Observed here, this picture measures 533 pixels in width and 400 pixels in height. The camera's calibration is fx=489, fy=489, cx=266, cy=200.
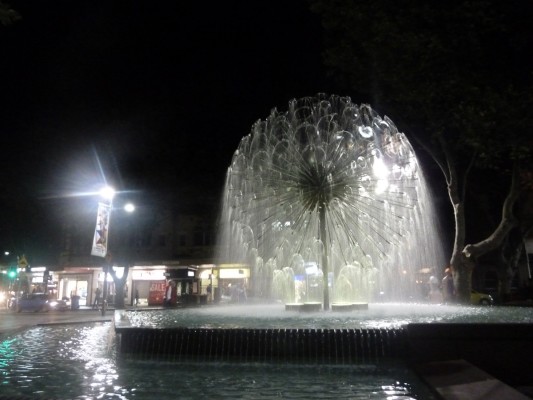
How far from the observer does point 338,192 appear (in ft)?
54.7

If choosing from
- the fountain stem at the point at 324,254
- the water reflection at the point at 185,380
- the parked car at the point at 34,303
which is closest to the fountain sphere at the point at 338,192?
the fountain stem at the point at 324,254

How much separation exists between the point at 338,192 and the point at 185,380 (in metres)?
9.49

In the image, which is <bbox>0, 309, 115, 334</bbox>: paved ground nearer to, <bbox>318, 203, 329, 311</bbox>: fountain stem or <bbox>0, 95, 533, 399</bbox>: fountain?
<bbox>0, 95, 533, 399</bbox>: fountain

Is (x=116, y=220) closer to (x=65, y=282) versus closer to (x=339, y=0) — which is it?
(x=65, y=282)

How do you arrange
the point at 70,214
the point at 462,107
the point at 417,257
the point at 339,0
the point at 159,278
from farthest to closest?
1. the point at 159,278
2. the point at 70,214
3. the point at 417,257
4. the point at 339,0
5. the point at 462,107

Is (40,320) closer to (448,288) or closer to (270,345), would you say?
(270,345)

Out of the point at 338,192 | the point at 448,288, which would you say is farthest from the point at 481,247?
the point at 338,192

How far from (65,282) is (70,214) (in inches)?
738

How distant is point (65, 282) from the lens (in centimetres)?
5378

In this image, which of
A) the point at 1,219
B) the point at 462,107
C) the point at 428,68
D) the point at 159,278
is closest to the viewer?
the point at 428,68

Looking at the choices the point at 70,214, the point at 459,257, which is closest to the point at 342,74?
the point at 459,257

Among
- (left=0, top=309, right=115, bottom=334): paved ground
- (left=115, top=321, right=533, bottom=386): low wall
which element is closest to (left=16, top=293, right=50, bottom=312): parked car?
(left=0, top=309, right=115, bottom=334): paved ground

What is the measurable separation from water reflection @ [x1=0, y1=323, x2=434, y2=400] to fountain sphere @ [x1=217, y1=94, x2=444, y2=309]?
7.06 m

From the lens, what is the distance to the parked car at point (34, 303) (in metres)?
35.5
